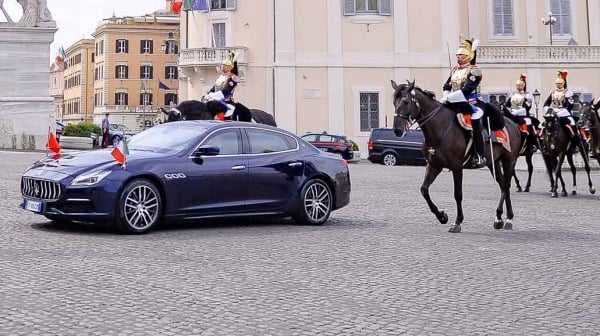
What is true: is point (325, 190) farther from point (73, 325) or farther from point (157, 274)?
point (73, 325)

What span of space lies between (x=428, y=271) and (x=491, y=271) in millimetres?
720

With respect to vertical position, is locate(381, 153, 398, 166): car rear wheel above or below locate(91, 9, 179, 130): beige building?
below

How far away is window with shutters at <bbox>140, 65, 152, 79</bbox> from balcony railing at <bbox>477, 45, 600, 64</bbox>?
6649 cm

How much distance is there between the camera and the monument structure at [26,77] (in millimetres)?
37531

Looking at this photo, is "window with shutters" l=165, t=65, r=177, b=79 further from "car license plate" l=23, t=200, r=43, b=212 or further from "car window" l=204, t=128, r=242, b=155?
"car license plate" l=23, t=200, r=43, b=212

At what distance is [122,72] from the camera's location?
351ft

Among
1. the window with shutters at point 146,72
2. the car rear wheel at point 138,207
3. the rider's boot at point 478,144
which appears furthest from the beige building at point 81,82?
the car rear wheel at point 138,207

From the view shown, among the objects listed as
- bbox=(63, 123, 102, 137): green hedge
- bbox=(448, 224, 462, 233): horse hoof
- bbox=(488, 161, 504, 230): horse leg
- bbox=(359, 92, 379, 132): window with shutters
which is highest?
bbox=(359, 92, 379, 132): window with shutters

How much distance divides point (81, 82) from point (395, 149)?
8891 cm

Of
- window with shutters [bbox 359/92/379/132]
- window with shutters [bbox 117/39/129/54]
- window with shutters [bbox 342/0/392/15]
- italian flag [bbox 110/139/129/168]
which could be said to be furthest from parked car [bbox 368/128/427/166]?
window with shutters [bbox 117/39/129/54]

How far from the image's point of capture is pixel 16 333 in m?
5.82

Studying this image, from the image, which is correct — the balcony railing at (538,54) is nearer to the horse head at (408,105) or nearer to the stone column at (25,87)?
the stone column at (25,87)

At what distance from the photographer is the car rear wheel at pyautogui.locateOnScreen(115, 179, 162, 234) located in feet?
35.3

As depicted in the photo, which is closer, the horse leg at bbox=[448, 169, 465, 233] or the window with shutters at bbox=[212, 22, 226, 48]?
the horse leg at bbox=[448, 169, 465, 233]
